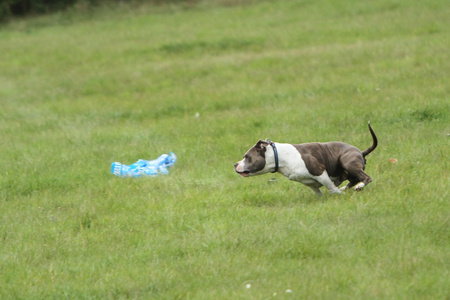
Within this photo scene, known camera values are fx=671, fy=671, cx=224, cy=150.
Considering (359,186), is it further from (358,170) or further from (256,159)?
(256,159)

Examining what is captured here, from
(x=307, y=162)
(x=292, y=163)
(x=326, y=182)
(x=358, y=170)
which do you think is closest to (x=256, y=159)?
(x=292, y=163)

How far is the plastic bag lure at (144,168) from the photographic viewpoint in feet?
32.9

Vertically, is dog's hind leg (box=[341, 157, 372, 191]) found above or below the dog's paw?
above

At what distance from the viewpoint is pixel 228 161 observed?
10.2 m

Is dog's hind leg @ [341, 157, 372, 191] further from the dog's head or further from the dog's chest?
the dog's head

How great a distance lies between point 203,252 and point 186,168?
3.74 metres

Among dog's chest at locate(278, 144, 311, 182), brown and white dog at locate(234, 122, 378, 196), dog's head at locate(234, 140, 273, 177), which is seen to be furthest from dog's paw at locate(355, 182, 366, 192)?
dog's head at locate(234, 140, 273, 177)

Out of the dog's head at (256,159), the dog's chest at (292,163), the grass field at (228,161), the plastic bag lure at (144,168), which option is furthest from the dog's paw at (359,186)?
the plastic bag lure at (144,168)

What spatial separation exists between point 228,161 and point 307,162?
8.71ft

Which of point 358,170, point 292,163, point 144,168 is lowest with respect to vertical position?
point 144,168

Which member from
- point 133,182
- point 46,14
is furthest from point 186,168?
point 46,14

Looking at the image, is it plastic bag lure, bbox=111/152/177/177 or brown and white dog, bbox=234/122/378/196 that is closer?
brown and white dog, bbox=234/122/378/196

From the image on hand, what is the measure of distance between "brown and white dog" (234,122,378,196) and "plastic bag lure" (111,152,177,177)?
2.45 m

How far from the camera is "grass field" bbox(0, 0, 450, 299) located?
239 inches
